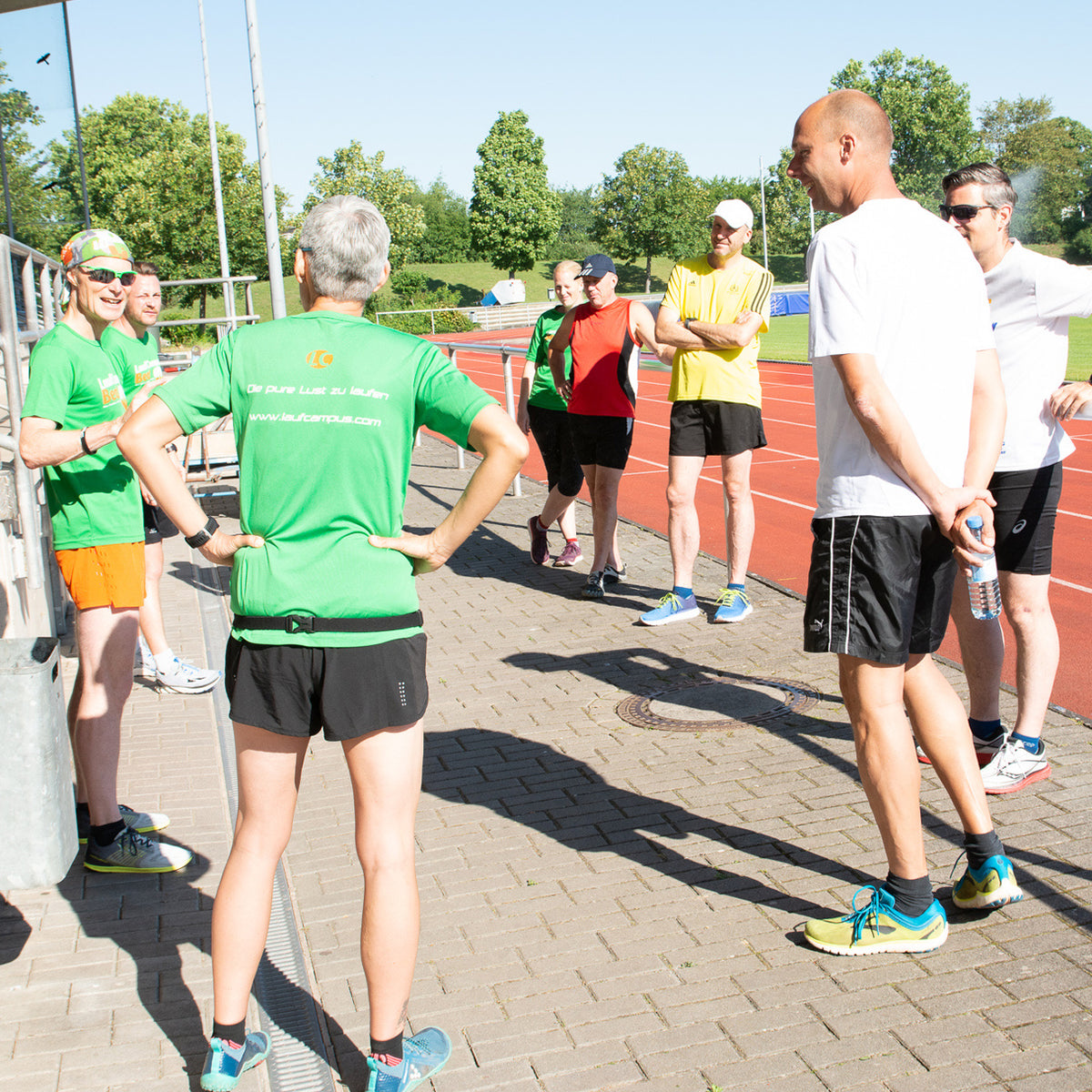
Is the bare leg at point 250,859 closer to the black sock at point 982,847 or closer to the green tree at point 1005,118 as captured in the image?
the black sock at point 982,847

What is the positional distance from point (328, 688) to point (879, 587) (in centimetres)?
148

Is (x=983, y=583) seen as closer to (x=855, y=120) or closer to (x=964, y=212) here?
(x=855, y=120)

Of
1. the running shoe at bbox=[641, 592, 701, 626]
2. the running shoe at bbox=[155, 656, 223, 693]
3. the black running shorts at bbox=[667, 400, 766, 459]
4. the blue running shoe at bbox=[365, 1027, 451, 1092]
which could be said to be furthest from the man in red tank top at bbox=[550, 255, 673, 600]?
the blue running shoe at bbox=[365, 1027, 451, 1092]

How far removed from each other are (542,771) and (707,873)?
43.9 inches

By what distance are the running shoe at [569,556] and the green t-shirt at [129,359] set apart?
4.34 meters

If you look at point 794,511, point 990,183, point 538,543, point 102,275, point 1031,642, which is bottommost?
point 794,511

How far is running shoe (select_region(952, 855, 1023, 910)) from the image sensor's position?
337cm

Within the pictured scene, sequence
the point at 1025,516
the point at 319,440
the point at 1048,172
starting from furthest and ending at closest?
the point at 1048,172 < the point at 1025,516 < the point at 319,440

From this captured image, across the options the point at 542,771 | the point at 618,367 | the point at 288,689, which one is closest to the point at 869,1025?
the point at 288,689

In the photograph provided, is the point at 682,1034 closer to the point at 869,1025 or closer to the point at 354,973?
the point at 869,1025

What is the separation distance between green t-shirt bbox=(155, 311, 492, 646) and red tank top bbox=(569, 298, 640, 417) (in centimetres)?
496

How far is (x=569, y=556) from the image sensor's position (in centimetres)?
866

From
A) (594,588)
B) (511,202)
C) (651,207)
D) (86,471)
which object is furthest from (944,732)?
(651,207)

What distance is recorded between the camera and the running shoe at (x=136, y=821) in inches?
163
